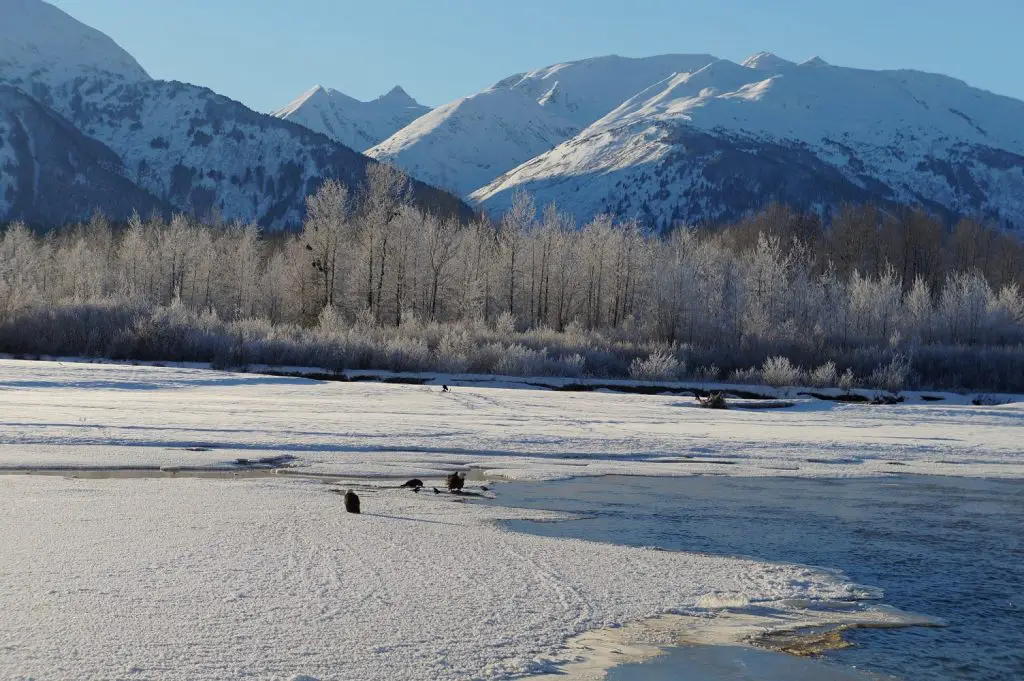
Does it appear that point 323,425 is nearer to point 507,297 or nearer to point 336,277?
point 336,277

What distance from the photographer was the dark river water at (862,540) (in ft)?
20.7

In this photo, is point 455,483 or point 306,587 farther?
point 455,483

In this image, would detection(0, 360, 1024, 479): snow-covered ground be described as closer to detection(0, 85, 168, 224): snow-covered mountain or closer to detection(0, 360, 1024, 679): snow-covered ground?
detection(0, 360, 1024, 679): snow-covered ground

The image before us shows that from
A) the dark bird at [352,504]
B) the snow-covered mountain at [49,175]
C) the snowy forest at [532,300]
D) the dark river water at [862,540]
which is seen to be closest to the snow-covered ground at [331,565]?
the dark bird at [352,504]

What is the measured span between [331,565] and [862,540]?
5725mm

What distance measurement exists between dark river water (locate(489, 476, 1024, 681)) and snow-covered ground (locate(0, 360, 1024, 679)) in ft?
1.69

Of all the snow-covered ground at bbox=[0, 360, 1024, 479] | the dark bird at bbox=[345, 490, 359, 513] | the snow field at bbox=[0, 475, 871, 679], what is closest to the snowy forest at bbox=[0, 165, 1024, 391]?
the snow-covered ground at bbox=[0, 360, 1024, 479]

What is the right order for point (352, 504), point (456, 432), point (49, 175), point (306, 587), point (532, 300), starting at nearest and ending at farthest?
point (306, 587) < point (352, 504) < point (456, 432) < point (532, 300) < point (49, 175)

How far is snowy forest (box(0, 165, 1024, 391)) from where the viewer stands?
4119 centimetres

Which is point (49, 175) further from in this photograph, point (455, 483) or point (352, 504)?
point (352, 504)

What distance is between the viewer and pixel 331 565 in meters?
7.82

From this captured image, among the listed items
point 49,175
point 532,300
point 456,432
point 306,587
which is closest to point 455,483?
point 306,587

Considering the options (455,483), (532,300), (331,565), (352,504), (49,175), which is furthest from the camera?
(49,175)

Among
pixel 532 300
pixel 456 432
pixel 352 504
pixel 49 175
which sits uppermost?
pixel 49 175
